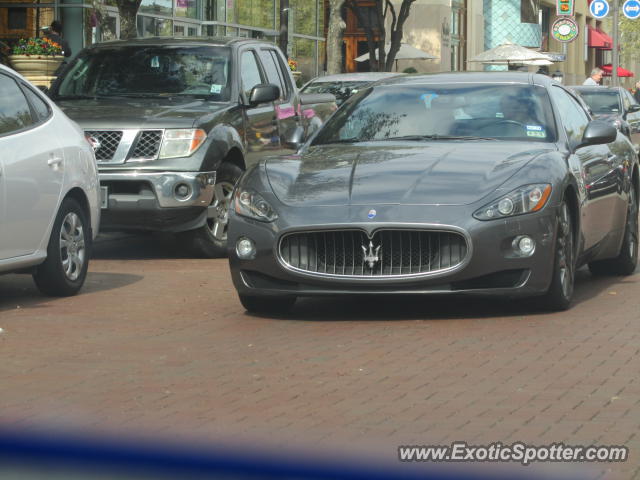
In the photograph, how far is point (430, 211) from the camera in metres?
7.81

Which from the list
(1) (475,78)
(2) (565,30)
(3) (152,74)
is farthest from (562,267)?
(2) (565,30)

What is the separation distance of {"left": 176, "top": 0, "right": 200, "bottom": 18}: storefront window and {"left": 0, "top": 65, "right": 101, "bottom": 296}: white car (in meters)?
21.6

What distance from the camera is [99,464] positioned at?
98.0 inches

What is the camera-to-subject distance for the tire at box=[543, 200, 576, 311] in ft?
26.7

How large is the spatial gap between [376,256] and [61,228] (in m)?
2.53

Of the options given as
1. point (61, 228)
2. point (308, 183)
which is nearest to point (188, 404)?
point (308, 183)

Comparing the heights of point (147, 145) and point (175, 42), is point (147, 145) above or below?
below

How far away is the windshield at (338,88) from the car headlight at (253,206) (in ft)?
47.0

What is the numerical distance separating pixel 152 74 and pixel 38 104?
342cm

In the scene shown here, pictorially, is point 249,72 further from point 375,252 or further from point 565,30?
point 565,30

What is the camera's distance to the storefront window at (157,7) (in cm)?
2898

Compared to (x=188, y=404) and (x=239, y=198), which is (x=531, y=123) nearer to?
(x=239, y=198)

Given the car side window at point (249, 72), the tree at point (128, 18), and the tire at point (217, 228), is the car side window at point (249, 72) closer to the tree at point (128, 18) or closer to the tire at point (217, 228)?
the tire at point (217, 228)

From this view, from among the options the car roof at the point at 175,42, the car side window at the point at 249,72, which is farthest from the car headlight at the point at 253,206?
the car roof at the point at 175,42
